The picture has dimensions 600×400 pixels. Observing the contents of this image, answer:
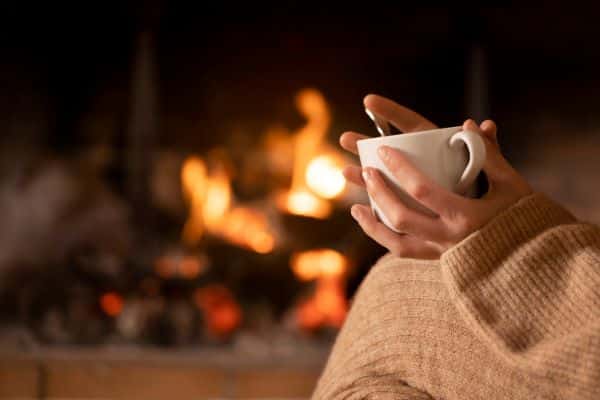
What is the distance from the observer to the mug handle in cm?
52

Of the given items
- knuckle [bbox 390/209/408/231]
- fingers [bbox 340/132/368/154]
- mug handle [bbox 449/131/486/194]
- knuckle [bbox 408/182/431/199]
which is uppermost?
fingers [bbox 340/132/368/154]

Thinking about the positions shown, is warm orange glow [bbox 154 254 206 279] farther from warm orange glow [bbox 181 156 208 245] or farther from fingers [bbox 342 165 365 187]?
fingers [bbox 342 165 365 187]

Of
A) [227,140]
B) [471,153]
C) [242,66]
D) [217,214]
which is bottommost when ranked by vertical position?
[471,153]

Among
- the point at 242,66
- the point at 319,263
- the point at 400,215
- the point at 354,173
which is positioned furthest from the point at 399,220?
the point at 242,66

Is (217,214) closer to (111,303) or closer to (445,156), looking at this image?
(111,303)

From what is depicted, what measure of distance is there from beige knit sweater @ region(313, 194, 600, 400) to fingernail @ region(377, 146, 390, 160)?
0.08 metres

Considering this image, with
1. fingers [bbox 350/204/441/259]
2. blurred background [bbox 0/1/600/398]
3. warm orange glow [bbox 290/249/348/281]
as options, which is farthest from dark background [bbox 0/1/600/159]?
fingers [bbox 350/204/441/259]

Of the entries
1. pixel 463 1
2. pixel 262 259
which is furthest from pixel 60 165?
pixel 463 1

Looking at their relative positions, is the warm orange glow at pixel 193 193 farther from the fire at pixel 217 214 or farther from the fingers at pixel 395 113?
the fingers at pixel 395 113

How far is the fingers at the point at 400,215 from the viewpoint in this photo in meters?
0.52

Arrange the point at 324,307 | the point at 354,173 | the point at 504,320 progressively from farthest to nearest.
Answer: the point at 324,307 < the point at 354,173 < the point at 504,320

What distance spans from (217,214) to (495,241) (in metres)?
1.34

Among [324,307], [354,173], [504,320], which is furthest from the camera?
[324,307]

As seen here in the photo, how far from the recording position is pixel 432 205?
0.50 m
